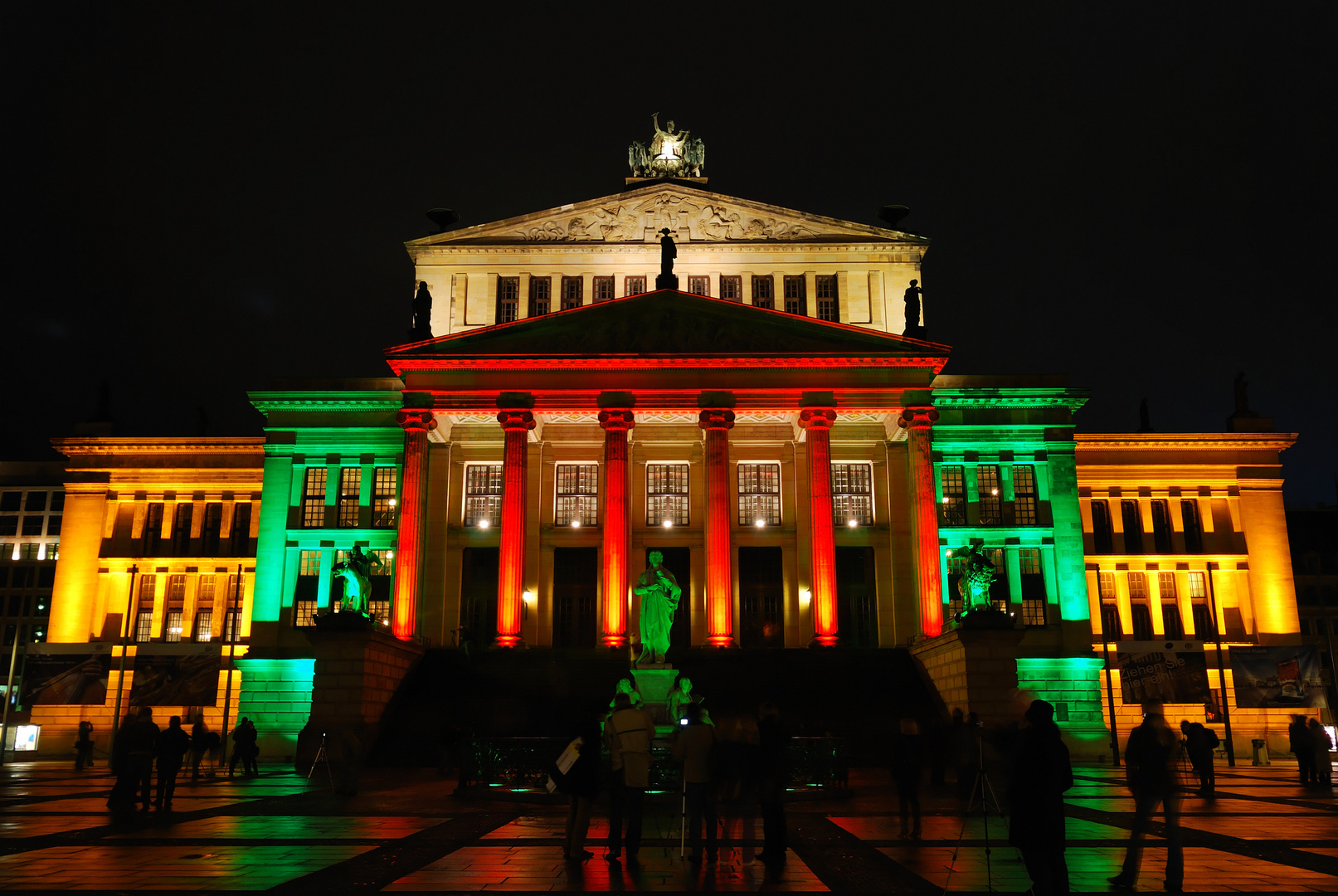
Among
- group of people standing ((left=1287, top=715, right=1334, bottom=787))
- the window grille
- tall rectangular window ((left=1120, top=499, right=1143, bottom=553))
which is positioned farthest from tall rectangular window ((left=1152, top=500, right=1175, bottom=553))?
the window grille

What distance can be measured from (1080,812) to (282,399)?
128 ft

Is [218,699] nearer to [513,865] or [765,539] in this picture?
[765,539]

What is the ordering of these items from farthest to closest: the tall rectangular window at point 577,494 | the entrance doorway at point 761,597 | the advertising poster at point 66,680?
the tall rectangular window at point 577,494 → the entrance doorway at point 761,597 → the advertising poster at point 66,680

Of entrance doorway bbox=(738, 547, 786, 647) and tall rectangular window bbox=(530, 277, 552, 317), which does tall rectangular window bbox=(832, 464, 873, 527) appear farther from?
tall rectangular window bbox=(530, 277, 552, 317)

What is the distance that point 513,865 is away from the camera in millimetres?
13789

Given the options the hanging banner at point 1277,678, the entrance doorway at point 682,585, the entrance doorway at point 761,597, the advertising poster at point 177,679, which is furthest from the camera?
the entrance doorway at point 761,597

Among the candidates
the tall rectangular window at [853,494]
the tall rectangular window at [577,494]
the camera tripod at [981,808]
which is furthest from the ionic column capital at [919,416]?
the camera tripod at [981,808]

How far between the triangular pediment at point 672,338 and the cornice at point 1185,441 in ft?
47.0

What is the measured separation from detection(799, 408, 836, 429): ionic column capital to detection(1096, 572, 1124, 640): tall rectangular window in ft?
61.1

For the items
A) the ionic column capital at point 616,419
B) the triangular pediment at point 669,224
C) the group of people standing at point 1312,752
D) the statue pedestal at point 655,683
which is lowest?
the group of people standing at point 1312,752

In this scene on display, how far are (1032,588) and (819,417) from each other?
1295cm

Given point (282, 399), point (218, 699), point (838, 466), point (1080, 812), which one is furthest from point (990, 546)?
point (218, 699)

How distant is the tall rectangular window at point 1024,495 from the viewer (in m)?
49.1

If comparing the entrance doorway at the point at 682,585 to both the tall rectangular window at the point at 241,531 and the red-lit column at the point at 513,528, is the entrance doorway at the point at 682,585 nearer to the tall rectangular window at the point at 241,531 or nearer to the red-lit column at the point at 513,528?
the red-lit column at the point at 513,528
